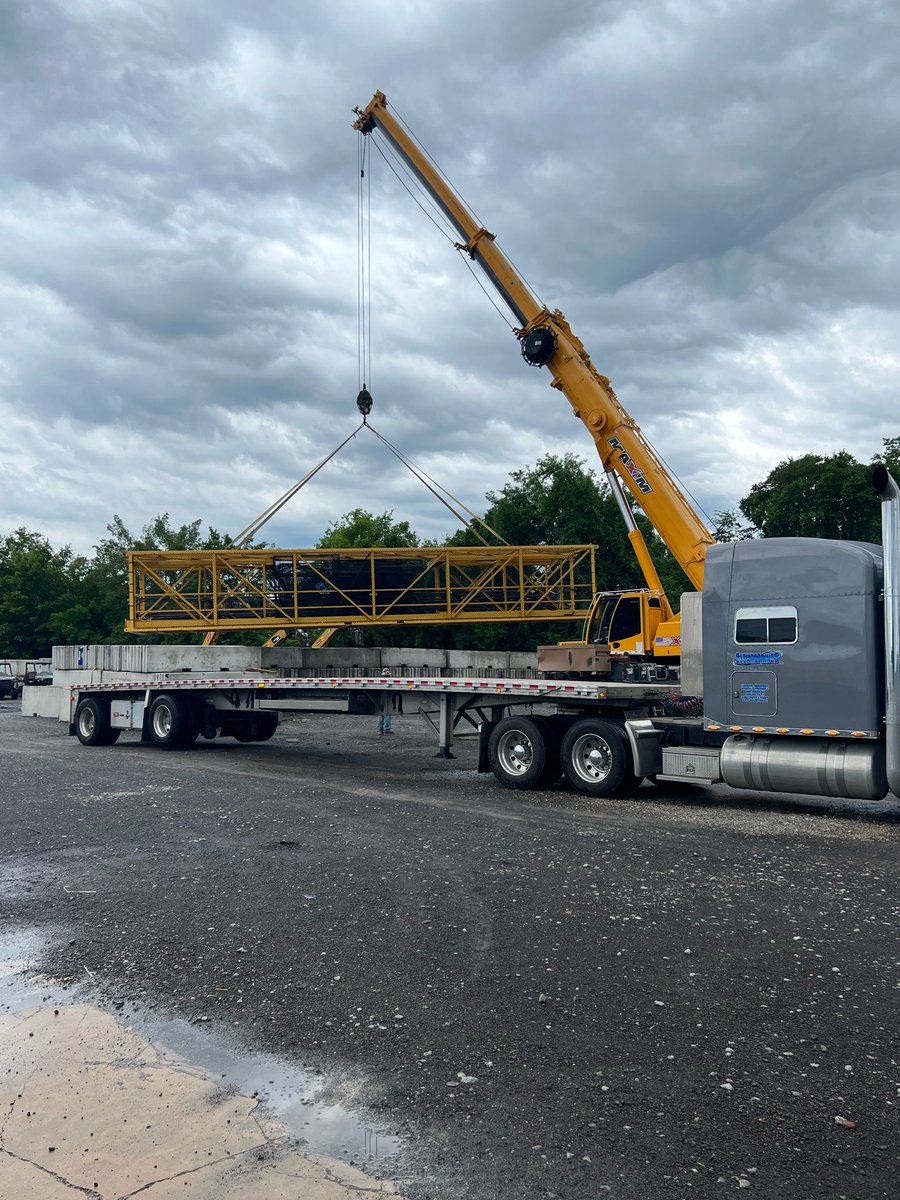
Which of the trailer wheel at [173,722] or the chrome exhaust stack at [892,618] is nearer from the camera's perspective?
the chrome exhaust stack at [892,618]

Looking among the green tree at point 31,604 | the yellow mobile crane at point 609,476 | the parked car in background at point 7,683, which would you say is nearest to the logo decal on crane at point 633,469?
the yellow mobile crane at point 609,476

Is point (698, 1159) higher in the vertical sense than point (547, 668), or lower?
lower

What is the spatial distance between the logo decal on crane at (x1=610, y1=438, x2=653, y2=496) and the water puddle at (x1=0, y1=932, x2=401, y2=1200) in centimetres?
1278

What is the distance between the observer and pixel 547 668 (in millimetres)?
14039

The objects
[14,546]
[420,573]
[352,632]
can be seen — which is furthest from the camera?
[14,546]

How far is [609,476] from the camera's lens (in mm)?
16734

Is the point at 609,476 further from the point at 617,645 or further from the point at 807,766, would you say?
the point at 807,766

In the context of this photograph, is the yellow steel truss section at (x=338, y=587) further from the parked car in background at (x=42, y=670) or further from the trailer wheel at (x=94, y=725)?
the parked car in background at (x=42, y=670)

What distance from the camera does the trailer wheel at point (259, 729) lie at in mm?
19206

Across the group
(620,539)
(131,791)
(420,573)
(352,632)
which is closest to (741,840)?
(131,791)

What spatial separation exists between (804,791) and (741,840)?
1.54 meters

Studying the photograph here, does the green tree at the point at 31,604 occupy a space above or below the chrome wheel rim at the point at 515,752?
above

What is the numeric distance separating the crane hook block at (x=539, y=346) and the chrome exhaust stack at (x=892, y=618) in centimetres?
824

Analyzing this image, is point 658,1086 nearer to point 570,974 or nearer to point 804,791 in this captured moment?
point 570,974
